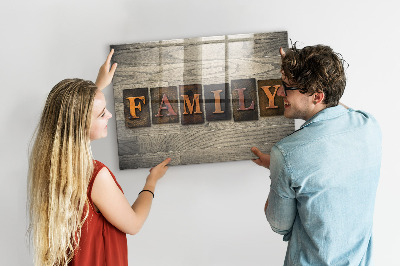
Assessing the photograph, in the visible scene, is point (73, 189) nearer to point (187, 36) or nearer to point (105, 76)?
point (105, 76)

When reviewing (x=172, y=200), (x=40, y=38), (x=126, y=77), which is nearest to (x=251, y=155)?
(x=172, y=200)

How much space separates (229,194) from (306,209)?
714mm

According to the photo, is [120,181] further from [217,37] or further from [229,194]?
[217,37]

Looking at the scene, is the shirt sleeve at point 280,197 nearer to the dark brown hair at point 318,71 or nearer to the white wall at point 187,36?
the dark brown hair at point 318,71

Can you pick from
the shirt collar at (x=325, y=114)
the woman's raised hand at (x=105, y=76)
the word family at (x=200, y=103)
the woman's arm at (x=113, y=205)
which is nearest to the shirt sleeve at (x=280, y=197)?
the shirt collar at (x=325, y=114)

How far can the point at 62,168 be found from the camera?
4.51ft

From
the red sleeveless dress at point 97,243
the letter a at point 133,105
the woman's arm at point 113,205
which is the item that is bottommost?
the red sleeveless dress at point 97,243

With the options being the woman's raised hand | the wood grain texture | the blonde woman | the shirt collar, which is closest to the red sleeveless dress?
the blonde woman

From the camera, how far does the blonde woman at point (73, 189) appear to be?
138 centimetres

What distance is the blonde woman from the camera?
1376mm

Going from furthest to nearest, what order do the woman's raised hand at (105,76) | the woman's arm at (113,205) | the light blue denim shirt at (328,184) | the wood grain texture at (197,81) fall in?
the wood grain texture at (197,81) → the woman's raised hand at (105,76) → the woman's arm at (113,205) → the light blue denim shirt at (328,184)

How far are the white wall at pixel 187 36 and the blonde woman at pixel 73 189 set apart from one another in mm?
556

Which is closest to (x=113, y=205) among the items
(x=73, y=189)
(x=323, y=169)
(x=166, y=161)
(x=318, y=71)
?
(x=73, y=189)

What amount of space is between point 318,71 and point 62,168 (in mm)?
923
